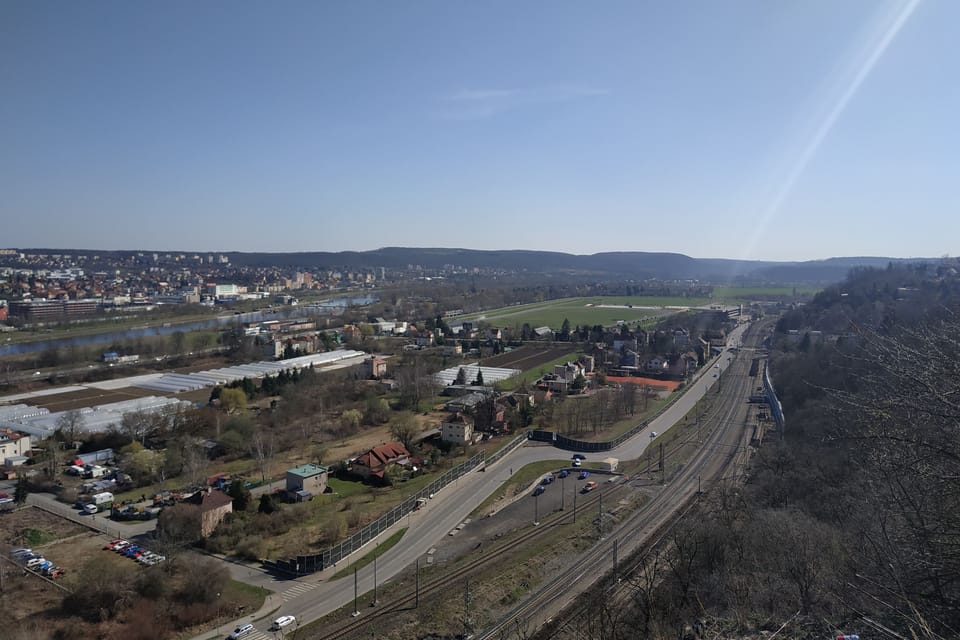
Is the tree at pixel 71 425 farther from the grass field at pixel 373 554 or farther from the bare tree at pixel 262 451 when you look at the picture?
the grass field at pixel 373 554

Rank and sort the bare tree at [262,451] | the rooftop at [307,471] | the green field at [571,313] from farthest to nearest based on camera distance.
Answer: the green field at [571,313], the bare tree at [262,451], the rooftop at [307,471]

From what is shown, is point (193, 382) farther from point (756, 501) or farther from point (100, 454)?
point (756, 501)

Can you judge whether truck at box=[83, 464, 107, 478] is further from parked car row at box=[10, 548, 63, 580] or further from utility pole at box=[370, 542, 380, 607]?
utility pole at box=[370, 542, 380, 607]

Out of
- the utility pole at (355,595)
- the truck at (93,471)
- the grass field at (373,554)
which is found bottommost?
the truck at (93,471)

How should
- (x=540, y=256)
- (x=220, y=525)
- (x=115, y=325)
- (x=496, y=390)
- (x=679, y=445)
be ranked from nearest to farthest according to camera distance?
1. (x=220, y=525)
2. (x=679, y=445)
3. (x=496, y=390)
4. (x=115, y=325)
5. (x=540, y=256)

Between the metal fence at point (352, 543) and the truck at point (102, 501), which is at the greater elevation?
the metal fence at point (352, 543)

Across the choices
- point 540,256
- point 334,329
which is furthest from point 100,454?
point 540,256

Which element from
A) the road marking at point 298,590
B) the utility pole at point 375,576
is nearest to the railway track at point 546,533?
the utility pole at point 375,576
